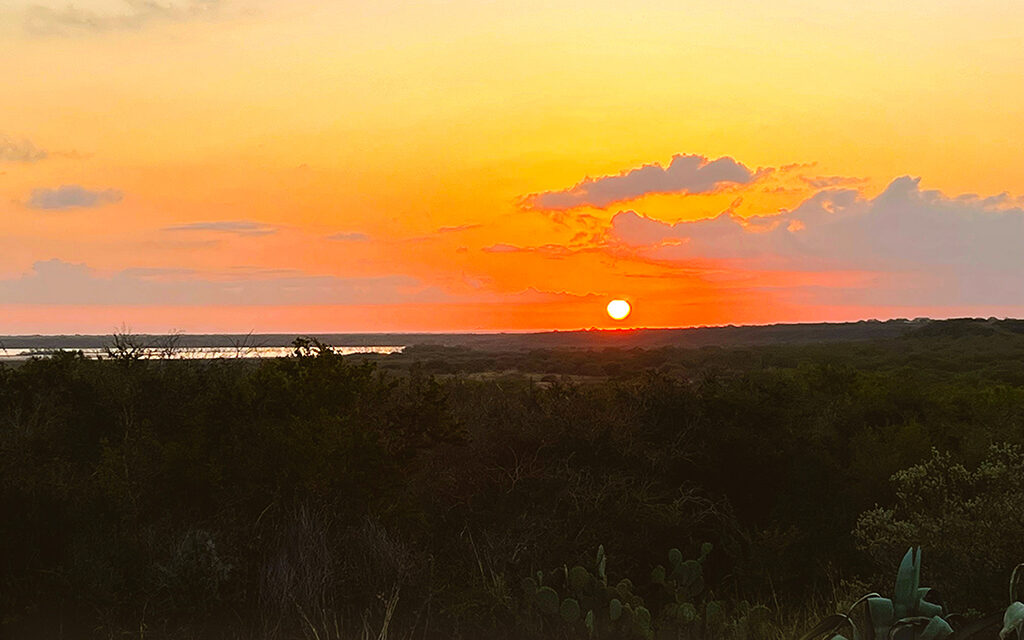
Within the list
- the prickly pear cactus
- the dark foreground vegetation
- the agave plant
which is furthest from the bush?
the agave plant

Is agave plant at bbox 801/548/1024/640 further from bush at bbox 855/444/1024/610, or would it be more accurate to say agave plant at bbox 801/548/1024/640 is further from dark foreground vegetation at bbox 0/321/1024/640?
bush at bbox 855/444/1024/610

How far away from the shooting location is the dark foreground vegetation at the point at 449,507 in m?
9.34

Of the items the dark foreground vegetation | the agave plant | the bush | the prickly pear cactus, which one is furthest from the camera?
the dark foreground vegetation

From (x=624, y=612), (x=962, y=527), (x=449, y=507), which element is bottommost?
(x=624, y=612)

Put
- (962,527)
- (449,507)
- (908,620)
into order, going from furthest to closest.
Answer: (449,507)
(962,527)
(908,620)

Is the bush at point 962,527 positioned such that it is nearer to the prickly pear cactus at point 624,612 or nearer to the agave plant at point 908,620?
the prickly pear cactus at point 624,612

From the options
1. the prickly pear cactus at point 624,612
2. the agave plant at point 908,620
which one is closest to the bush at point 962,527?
the prickly pear cactus at point 624,612

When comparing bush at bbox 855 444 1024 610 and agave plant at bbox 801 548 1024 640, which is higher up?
agave plant at bbox 801 548 1024 640

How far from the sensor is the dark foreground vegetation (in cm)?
934

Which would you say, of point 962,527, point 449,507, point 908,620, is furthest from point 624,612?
point 908,620

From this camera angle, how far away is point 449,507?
1234 cm

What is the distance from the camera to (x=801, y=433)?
1459 cm

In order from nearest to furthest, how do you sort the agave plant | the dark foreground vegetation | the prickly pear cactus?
the agave plant → the prickly pear cactus → the dark foreground vegetation

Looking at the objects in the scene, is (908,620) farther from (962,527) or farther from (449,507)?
(449,507)
